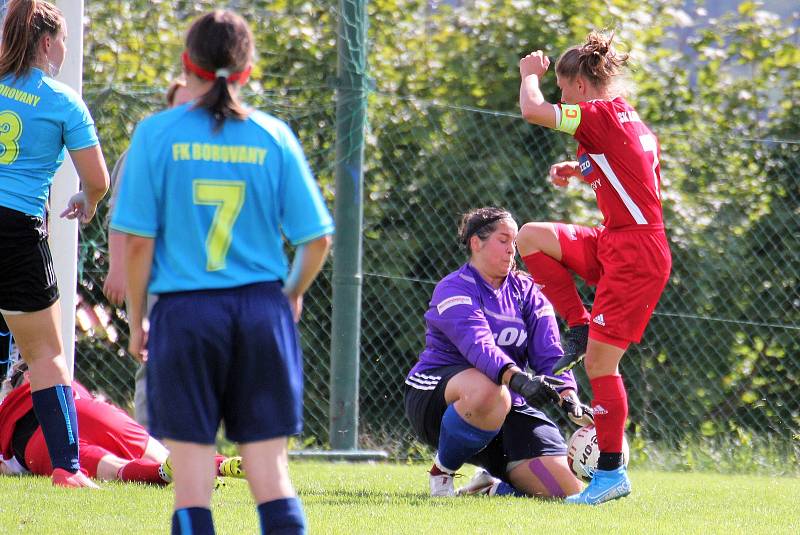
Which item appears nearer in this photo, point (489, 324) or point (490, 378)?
point (490, 378)

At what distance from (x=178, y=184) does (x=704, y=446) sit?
5.21 meters

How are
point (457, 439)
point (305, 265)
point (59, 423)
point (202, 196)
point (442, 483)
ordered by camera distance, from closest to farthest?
point (202, 196)
point (305, 265)
point (59, 423)
point (457, 439)
point (442, 483)

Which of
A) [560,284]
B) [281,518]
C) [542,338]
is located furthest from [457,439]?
[281,518]

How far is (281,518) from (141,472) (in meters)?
2.29

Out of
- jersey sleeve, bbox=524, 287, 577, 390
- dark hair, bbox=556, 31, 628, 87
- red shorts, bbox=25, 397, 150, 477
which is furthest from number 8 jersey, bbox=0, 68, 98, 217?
jersey sleeve, bbox=524, 287, 577, 390

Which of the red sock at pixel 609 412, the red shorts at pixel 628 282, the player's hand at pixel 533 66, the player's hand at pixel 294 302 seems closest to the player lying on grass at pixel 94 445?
the red sock at pixel 609 412

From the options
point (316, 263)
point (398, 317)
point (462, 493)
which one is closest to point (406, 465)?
point (398, 317)

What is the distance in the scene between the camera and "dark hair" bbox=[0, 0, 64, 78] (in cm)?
444

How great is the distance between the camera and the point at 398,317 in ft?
23.4

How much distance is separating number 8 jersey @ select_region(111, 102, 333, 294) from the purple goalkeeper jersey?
2.18 meters

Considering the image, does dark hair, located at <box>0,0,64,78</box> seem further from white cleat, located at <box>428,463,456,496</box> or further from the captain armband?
white cleat, located at <box>428,463,456,496</box>

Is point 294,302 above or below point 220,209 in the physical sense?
below

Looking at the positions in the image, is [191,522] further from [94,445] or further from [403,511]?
[94,445]

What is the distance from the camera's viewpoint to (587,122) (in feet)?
15.3
